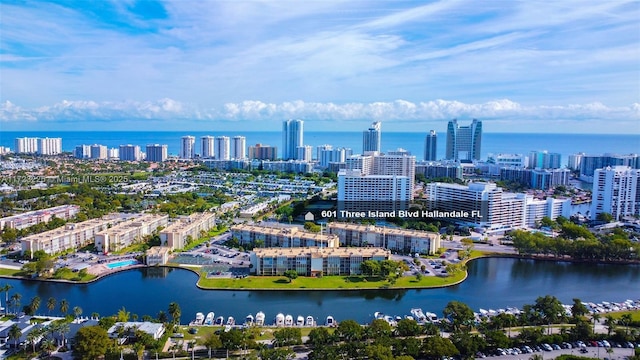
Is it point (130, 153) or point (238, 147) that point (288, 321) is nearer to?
point (238, 147)

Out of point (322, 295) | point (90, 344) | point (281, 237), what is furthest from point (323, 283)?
point (90, 344)

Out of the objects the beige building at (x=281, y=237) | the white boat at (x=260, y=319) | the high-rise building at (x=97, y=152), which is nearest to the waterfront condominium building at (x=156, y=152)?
the high-rise building at (x=97, y=152)

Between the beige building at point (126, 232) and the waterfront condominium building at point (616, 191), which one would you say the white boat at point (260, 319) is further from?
the waterfront condominium building at point (616, 191)

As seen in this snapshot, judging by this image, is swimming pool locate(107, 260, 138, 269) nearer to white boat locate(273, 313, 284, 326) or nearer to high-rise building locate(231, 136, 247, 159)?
white boat locate(273, 313, 284, 326)

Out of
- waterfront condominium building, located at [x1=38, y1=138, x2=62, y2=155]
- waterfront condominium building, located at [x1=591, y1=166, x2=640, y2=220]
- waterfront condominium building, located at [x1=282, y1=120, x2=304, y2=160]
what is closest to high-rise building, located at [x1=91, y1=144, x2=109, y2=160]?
waterfront condominium building, located at [x1=38, y1=138, x2=62, y2=155]

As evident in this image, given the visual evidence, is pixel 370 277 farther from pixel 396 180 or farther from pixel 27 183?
pixel 27 183

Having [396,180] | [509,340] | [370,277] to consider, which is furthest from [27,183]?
[509,340]

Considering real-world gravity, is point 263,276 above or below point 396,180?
below
